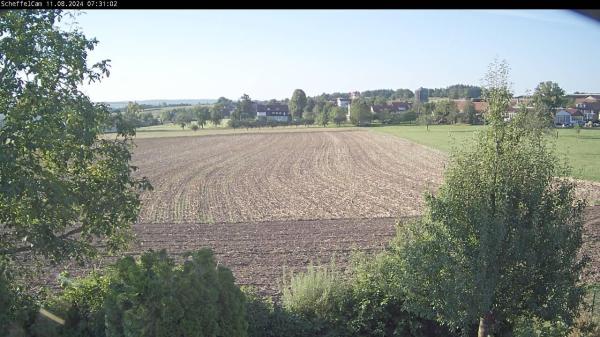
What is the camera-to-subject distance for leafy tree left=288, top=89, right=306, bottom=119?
463ft

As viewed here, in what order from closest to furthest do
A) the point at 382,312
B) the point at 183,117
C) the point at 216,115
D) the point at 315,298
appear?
1. the point at 382,312
2. the point at 315,298
3. the point at 183,117
4. the point at 216,115

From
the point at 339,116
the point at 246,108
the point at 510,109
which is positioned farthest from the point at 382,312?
the point at 246,108

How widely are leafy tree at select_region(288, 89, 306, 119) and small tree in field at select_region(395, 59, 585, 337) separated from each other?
13166 centimetres

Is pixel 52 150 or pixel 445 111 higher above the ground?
pixel 445 111

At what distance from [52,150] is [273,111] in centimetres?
13365

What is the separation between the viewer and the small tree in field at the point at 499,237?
266 inches

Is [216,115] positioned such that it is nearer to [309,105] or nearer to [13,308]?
[309,105]

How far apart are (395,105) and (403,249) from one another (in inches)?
5323

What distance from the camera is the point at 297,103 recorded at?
144 metres

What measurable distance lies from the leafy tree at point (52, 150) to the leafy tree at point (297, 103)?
132183mm

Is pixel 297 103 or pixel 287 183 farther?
pixel 297 103

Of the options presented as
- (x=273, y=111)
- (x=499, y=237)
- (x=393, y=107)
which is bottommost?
(x=499, y=237)

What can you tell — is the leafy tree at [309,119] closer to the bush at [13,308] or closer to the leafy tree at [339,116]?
the leafy tree at [339,116]

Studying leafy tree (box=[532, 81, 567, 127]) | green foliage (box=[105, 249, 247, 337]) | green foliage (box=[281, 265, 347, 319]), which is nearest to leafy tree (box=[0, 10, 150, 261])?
green foliage (box=[105, 249, 247, 337])
